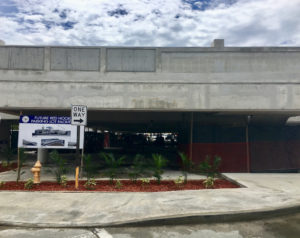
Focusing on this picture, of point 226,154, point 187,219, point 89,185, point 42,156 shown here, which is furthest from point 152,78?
point 42,156

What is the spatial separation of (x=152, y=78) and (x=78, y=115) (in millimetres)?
4069

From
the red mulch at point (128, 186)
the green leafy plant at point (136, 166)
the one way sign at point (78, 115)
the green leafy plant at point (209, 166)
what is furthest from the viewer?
the green leafy plant at point (209, 166)

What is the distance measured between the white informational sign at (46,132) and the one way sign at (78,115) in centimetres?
225

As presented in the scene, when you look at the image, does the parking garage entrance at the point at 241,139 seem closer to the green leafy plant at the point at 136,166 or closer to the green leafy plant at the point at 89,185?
the green leafy plant at the point at 136,166

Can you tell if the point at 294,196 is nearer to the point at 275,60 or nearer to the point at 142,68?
the point at 275,60

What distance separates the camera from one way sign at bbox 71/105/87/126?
28.5 ft

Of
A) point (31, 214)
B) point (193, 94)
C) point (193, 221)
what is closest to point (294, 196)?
point (193, 221)

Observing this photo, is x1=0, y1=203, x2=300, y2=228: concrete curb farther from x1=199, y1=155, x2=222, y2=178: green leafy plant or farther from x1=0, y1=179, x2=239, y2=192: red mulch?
x1=199, y1=155, x2=222, y2=178: green leafy plant

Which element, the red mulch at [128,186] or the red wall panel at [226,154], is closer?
the red mulch at [128,186]

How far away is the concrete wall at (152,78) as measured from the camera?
11.0 m

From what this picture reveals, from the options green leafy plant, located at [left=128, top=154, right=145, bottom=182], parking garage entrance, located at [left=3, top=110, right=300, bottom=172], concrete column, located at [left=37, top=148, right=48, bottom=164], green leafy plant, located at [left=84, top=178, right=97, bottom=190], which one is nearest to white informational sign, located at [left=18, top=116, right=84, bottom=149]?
parking garage entrance, located at [left=3, top=110, right=300, bottom=172]

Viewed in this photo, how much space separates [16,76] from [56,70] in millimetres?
1800

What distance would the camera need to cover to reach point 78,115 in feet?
28.7

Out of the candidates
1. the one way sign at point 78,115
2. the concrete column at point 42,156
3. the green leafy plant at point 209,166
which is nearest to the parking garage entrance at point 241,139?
the green leafy plant at point 209,166
